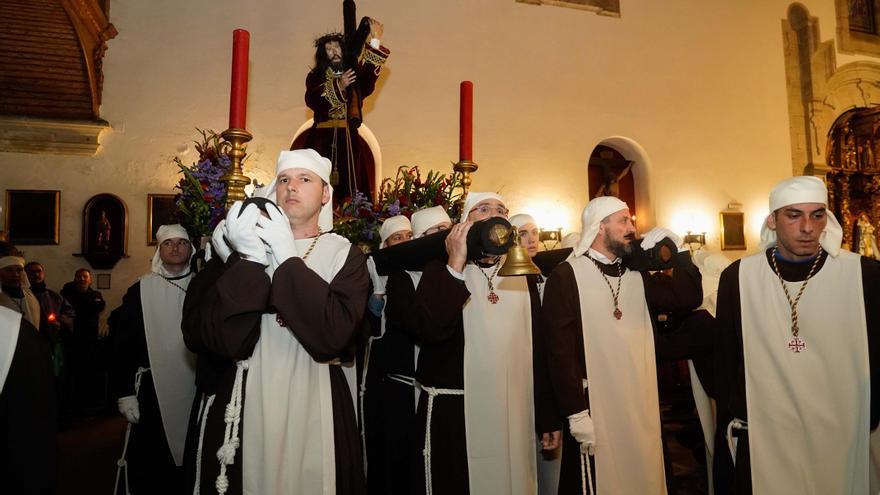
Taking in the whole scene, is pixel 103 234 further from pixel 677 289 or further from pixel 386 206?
pixel 677 289

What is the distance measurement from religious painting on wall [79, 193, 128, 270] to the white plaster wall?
14cm

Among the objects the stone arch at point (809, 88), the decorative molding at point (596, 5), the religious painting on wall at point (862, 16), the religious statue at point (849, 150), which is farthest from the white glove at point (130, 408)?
the religious painting on wall at point (862, 16)

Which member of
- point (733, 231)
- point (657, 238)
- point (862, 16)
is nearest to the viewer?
point (657, 238)

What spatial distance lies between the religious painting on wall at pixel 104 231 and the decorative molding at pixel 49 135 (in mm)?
739

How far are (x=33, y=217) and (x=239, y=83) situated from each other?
21.8 feet

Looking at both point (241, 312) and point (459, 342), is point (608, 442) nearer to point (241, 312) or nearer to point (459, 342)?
point (459, 342)

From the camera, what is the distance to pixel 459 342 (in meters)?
3.05

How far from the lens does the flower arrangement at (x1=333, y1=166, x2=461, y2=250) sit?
3531mm

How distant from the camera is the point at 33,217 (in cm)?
716

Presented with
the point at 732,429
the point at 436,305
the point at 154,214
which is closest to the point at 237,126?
the point at 436,305

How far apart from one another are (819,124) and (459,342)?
37.0 feet

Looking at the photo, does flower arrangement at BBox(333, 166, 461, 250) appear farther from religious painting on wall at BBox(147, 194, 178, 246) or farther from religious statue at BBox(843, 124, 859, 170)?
religious statue at BBox(843, 124, 859, 170)

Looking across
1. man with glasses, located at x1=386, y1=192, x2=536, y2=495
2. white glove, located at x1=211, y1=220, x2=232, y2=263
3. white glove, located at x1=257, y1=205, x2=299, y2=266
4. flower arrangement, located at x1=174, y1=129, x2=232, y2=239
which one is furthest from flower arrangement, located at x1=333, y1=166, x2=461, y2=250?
white glove, located at x1=257, y1=205, x2=299, y2=266

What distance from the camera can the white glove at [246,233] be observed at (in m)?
2.00
